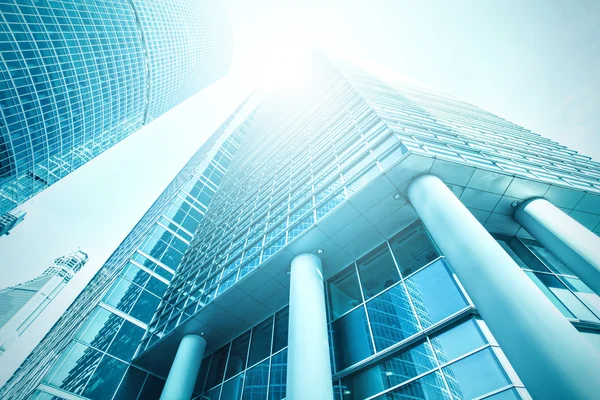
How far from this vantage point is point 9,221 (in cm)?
5984

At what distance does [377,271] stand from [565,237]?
6.36m

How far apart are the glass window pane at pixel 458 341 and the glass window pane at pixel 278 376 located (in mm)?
6547

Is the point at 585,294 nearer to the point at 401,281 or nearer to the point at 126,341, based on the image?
the point at 401,281

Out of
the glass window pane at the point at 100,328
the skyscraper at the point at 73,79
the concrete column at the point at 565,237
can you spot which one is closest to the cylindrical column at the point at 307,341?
the concrete column at the point at 565,237

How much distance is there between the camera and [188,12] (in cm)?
6588

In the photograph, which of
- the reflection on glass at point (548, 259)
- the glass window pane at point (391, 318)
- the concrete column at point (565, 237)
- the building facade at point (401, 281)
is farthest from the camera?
the reflection on glass at point (548, 259)

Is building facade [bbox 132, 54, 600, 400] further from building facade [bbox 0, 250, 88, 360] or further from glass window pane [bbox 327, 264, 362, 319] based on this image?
building facade [bbox 0, 250, 88, 360]

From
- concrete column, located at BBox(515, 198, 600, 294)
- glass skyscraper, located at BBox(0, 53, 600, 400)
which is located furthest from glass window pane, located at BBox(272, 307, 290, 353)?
concrete column, located at BBox(515, 198, 600, 294)

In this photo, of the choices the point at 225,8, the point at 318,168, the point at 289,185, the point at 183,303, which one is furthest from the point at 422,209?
the point at 225,8

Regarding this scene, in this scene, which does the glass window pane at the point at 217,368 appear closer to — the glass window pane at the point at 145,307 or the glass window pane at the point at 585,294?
the glass window pane at the point at 145,307

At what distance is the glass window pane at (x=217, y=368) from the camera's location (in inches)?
595

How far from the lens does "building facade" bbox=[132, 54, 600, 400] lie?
6.61m

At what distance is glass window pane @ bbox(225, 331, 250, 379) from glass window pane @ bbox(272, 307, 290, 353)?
2252 mm

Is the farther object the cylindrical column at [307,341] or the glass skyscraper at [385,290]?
the cylindrical column at [307,341]
